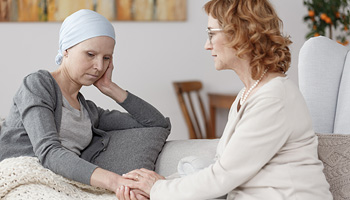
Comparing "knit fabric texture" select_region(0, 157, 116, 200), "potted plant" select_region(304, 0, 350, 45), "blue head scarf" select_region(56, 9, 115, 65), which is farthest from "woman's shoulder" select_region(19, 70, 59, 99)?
"potted plant" select_region(304, 0, 350, 45)

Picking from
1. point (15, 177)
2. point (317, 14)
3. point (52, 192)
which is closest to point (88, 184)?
point (52, 192)

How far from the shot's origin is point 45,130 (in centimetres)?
195

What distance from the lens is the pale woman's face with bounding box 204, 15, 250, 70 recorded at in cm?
166

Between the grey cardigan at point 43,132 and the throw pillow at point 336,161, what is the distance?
82 centimetres

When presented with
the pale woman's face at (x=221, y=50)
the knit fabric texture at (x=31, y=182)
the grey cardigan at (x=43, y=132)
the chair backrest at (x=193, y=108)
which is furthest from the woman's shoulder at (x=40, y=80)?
the chair backrest at (x=193, y=108)

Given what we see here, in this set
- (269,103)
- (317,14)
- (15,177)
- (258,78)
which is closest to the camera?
(269,103)

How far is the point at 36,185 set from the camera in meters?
1.90

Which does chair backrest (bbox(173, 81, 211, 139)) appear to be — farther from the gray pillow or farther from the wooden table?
the gray pillow

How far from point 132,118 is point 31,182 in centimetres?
66

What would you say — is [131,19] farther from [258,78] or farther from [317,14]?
[258,78]

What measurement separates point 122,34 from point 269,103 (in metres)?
3.13

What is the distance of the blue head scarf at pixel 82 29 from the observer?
2098mm

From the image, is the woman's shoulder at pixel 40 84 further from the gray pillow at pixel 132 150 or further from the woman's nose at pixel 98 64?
the gray pillow at pixel 132 150

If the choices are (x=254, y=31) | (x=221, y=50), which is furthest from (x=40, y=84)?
(x=254, y=31)
